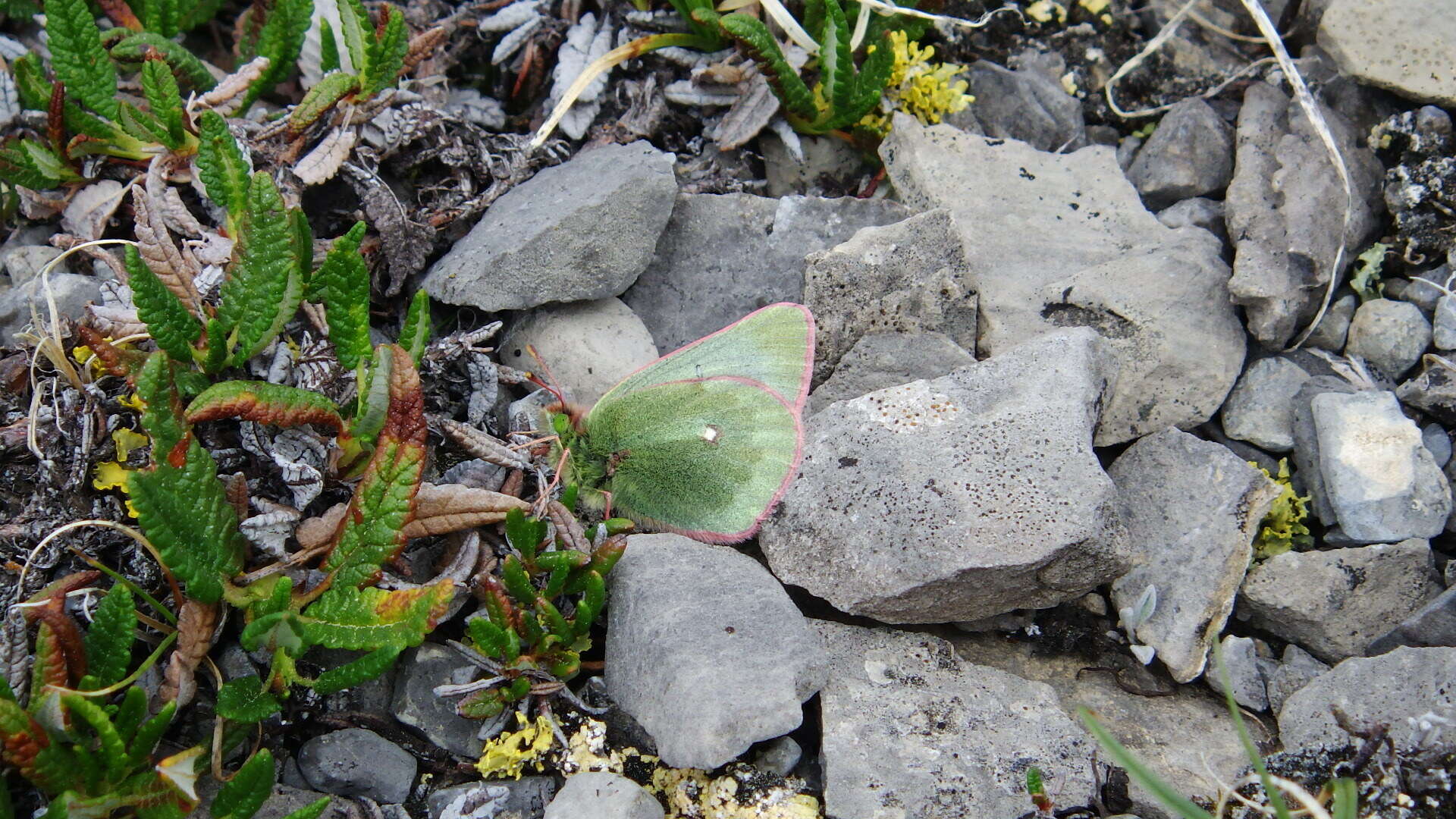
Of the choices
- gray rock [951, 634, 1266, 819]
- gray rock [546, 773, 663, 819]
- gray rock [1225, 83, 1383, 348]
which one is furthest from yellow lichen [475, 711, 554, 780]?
gray rock [1225, 83, 1383, 348]

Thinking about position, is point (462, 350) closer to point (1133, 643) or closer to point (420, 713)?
point (420, 713)

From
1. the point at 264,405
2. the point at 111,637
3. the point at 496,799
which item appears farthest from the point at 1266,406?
the point at 111,637

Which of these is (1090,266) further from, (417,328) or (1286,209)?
(417,328)

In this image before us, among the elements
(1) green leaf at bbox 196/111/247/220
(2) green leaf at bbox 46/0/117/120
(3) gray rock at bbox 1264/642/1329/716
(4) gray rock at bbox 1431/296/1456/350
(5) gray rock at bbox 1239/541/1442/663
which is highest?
(2) green leaf at bbox 46/0/117/120

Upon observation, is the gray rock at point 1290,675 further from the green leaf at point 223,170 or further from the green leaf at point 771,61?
the green leaf at point 223,170

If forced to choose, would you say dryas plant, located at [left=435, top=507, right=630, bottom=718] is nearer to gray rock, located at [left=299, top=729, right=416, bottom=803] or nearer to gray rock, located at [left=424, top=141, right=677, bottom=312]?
gray rock, located at [left=299, top=729, right=416, bottom=803]

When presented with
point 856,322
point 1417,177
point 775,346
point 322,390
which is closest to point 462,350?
point 322,390

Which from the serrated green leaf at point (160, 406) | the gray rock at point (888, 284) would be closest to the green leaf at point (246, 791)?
the serrated green leaf at point (160, 406)
